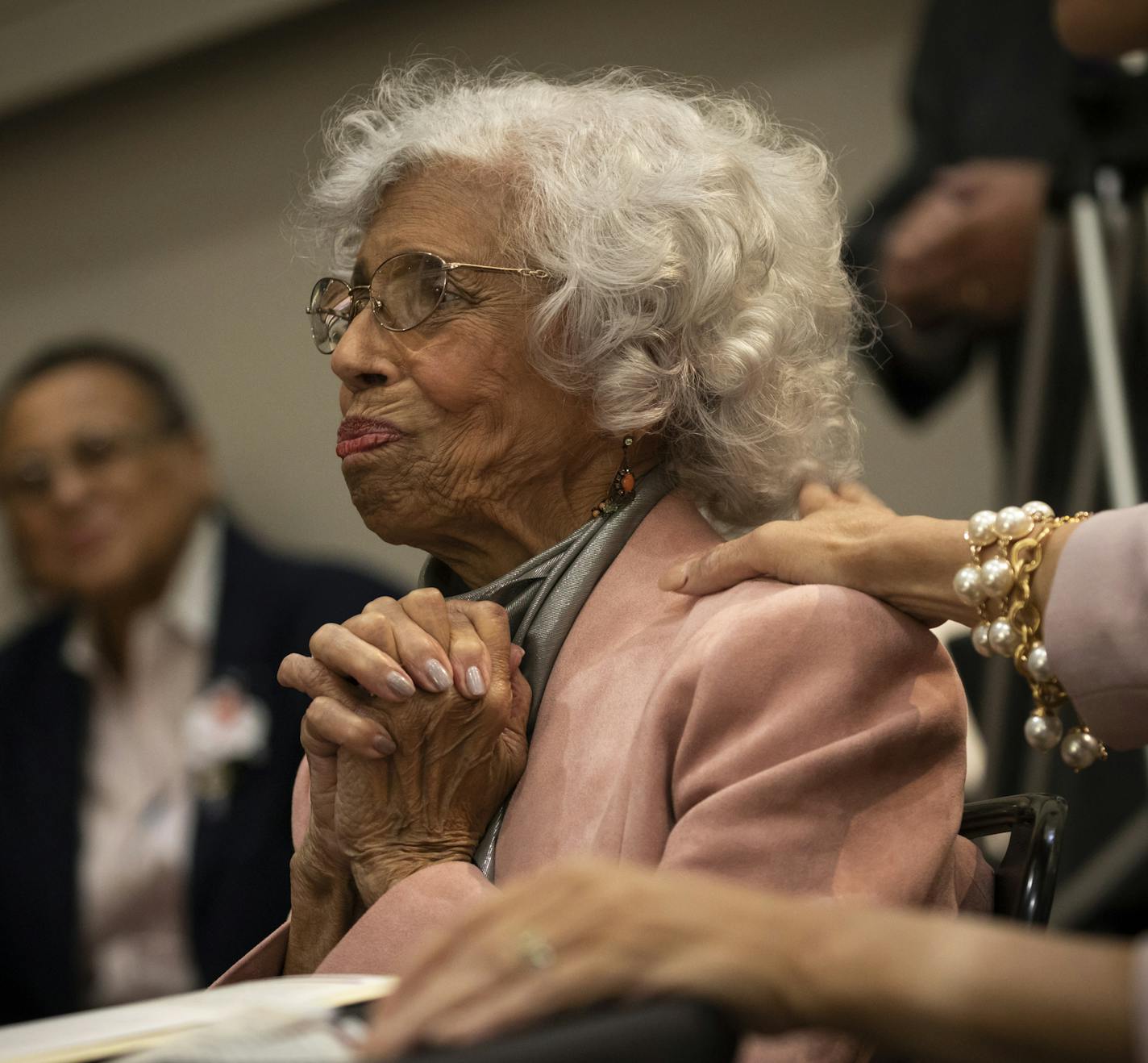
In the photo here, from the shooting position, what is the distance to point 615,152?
1666mm

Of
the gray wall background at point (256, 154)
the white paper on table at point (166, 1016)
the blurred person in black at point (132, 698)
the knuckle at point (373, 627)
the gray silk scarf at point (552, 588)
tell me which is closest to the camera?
the white paper on table at point (166, 1016)

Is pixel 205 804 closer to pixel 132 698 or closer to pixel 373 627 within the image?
pixel 132 698

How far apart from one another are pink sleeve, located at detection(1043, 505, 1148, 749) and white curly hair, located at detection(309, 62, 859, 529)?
49 cm

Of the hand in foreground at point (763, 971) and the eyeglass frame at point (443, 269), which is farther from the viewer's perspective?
the eyeglass frame at point (443, 269)

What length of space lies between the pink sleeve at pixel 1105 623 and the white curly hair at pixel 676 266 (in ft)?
1.59

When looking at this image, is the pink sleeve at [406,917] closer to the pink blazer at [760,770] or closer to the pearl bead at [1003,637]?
the pink blazer at [760,770]

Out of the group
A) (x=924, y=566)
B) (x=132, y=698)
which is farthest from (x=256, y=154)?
(x=924, y=566)

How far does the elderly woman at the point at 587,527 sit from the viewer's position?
4.35ft

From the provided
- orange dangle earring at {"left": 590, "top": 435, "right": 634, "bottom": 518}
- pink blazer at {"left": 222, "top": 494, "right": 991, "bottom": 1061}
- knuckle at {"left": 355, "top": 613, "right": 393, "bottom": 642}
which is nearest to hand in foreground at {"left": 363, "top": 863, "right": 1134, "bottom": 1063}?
pink blazer at {"left": 222, "top": 494, "right": 991, "bottom": 1061}

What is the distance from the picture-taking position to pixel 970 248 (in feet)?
9.45

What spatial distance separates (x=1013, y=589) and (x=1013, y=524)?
0.06 metres

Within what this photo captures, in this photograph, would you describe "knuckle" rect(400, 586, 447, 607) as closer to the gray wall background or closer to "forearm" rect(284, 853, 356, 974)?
"forearm" rect(284, 853, 356, 974)

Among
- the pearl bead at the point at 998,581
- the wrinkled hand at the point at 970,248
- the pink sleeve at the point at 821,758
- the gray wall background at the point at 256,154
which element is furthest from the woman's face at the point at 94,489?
the pearl bead at the point at 998,581

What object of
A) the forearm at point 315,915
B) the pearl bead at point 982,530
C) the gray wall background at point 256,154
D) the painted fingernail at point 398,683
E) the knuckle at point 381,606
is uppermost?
the gray wall background at point 256,154
